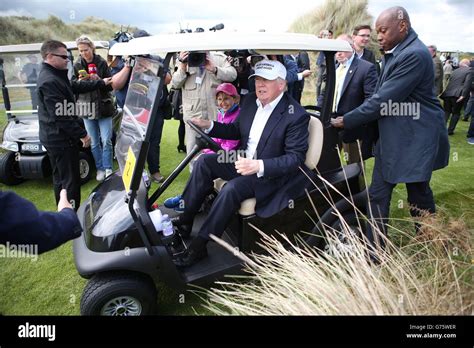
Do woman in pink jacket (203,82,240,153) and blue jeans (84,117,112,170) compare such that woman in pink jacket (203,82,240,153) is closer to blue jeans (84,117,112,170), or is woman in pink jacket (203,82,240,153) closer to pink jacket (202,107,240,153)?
pink jacket (202,107,240,153)

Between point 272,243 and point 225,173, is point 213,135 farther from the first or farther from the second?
point 272,243

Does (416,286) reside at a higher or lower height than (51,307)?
higher

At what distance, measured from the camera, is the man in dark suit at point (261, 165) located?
2160 mm

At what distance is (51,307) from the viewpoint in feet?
7.54

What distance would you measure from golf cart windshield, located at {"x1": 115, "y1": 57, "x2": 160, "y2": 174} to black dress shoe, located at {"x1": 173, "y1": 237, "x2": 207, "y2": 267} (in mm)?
686

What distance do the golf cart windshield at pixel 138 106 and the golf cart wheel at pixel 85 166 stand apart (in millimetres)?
2285

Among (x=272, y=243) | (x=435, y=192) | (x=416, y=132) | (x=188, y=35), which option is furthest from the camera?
(x=435, y=192)

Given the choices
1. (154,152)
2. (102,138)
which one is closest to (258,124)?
(154,152)

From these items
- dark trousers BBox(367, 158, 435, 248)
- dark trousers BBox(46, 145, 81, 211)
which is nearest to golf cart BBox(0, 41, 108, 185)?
dark trousers BBox(46, 145, 81, 211)

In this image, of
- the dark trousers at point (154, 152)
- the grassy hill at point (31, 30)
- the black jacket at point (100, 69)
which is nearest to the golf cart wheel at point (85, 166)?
the black jacket at point (100, 69)

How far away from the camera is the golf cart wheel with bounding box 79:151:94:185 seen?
441 centimetres

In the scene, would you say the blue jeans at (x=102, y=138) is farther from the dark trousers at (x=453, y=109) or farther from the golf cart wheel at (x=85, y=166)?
the dark trousers at (x=453, y=109)
